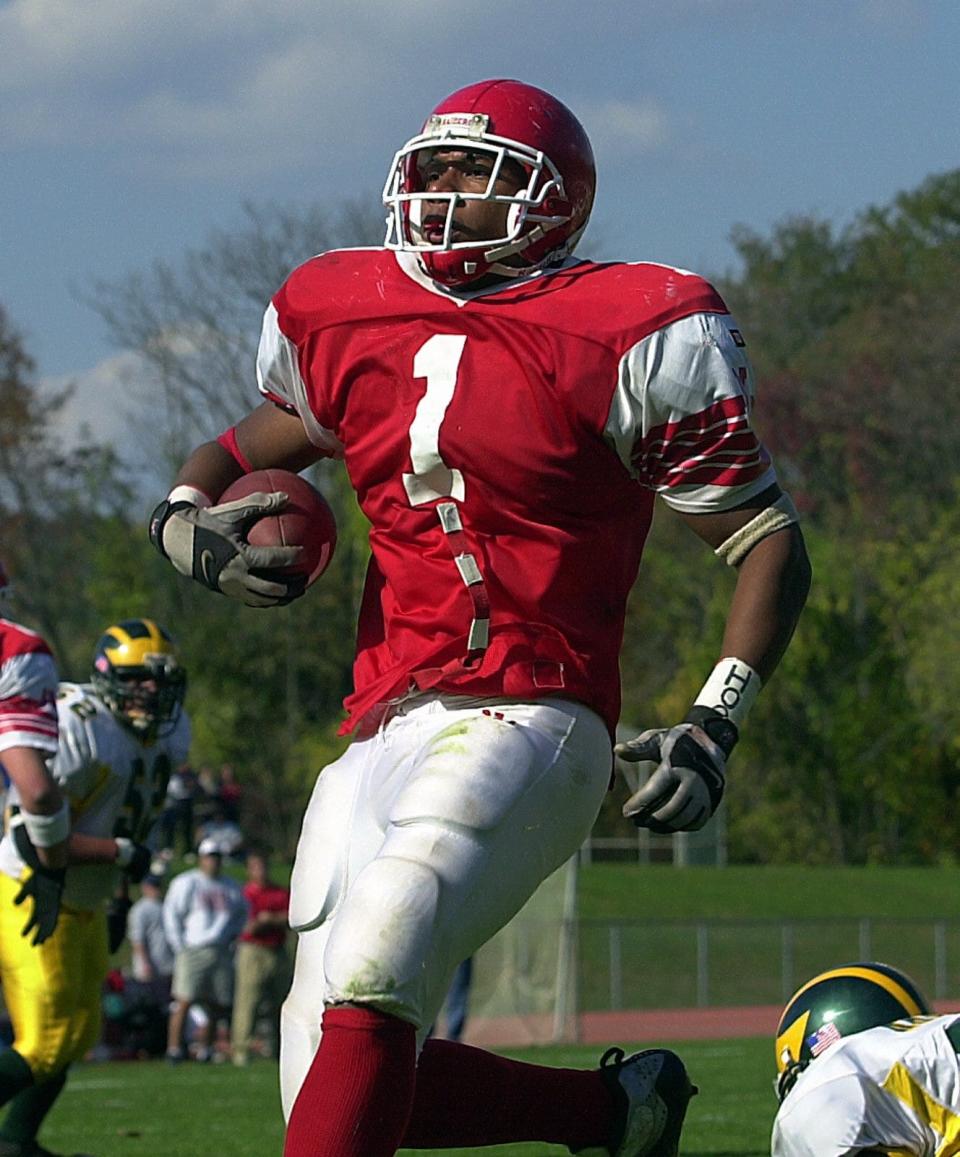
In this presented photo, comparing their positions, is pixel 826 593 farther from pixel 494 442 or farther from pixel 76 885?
pixel 494 442

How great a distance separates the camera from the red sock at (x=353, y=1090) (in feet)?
10.1

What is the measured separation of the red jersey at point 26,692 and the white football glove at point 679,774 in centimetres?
377

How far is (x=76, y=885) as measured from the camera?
280 inches

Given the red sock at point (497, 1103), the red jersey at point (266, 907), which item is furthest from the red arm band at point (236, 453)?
the red jersey at point (266, 907)

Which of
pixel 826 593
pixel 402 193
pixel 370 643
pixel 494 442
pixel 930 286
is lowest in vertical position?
pixel 370 643

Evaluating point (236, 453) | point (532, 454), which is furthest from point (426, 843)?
point (236, 453)

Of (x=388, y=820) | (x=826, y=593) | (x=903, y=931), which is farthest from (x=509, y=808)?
(x=826, y=593)

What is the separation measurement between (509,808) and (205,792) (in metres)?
17.6

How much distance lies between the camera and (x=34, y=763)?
21.7 feet

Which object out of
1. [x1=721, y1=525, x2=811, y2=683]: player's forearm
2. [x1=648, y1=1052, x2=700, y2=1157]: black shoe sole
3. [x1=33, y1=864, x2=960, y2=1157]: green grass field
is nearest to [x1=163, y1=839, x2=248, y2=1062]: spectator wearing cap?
[x1=33, y1=864, x2=960, y2=1157]: green grass field

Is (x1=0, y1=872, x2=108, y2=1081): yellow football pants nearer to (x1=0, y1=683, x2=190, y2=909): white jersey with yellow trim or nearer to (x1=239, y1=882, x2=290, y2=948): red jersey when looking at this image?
(x1=0, y1=683, x2=190, y2=909): white jersey with yellow trim

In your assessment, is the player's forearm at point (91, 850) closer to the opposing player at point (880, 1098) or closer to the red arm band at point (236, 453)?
the red arm band at point (236, 453)

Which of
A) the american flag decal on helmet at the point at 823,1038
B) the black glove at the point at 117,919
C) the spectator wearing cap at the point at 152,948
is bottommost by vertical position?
the spectator wearing cap at the point at 152,948

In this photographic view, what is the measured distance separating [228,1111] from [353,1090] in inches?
285
